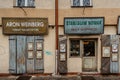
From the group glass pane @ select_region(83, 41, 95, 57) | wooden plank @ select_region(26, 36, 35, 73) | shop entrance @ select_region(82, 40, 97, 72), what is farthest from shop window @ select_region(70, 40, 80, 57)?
wooden plank @ select_region(26, 36, 35, 73)

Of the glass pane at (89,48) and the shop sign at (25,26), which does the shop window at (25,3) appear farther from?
the glass pane at (89,48)

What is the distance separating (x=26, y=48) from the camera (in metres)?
17.1

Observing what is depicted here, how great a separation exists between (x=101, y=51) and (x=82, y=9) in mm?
2737

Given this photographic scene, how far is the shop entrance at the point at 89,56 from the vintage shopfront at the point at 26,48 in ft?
8.20

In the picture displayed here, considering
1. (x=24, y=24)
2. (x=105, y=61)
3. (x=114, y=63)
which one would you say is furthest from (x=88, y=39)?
(x=24, y=24)

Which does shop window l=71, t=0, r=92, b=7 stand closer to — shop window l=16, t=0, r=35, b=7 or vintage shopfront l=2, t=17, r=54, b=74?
vintage shopfront l=2, t=17, r=54, b=74

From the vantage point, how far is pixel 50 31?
56.3ft

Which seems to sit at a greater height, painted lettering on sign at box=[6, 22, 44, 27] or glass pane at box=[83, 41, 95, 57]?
painted lettering on sign at box=[6, 22, 44, 27]

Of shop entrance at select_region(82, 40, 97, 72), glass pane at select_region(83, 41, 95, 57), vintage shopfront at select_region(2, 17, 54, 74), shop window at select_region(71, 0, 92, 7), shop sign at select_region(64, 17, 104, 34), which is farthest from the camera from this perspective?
glass pane at select_region(83, 41, 95, 57)

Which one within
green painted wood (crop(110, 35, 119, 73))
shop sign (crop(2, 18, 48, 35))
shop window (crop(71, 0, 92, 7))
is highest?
shop window (crop(71, 0, 92, 7))

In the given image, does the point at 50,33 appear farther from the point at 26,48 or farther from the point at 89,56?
the point at 89,56

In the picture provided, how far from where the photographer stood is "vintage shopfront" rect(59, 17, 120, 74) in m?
17.0

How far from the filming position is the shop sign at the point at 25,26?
1703cm

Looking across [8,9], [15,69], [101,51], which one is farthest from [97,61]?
[8,9]
